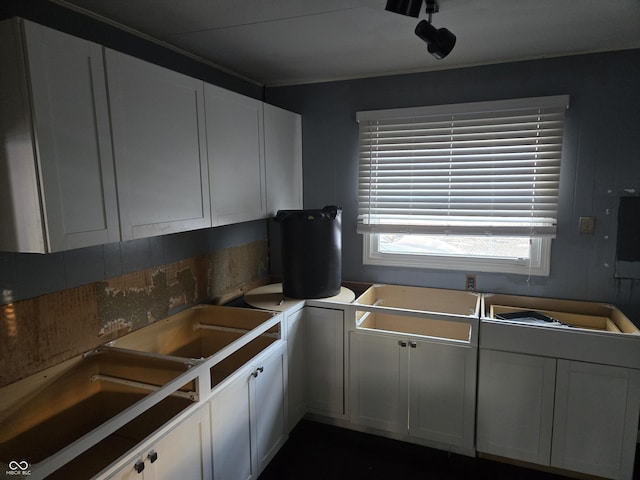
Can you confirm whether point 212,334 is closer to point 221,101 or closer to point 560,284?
point 221,101

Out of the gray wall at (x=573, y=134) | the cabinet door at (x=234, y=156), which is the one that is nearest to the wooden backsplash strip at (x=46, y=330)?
the cabinet door at (x=234, y=156)

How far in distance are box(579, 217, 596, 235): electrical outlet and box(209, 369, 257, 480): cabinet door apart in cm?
209

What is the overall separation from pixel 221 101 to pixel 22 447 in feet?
5.59

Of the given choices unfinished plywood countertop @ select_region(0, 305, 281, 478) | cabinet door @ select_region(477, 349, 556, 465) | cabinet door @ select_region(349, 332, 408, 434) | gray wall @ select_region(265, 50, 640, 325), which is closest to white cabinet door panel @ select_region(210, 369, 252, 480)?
unfinished plywood countertop @ select_region(0, 305, 281, 478)

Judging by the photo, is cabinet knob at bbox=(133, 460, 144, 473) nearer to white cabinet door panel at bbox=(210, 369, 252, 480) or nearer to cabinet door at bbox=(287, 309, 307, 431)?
white cabinet door panel at bbox=(210, 369, 252, 480)

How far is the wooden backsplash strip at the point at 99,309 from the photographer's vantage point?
1.53 metres

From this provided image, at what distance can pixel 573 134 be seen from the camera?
2402 mm

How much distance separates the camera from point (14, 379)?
1517 mm

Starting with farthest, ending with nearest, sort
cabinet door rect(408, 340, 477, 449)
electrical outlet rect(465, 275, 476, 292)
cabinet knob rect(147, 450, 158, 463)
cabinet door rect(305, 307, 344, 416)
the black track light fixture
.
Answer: electrical outlet rect(465, 275, 476, 292) → cabinet door rect(305, 307, 344, 416) → cabinet door rect(408, 340, 477, 449) → the black track light fixture → cabinet knob rect(147, 450, 158, 463)

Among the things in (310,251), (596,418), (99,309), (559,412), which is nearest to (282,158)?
(310,251)

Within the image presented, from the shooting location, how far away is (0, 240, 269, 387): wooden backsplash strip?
5.02 ft

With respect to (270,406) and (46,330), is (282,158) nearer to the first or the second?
(270,406)

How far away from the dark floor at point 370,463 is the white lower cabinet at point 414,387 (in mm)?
96

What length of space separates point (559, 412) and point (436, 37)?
194cm
